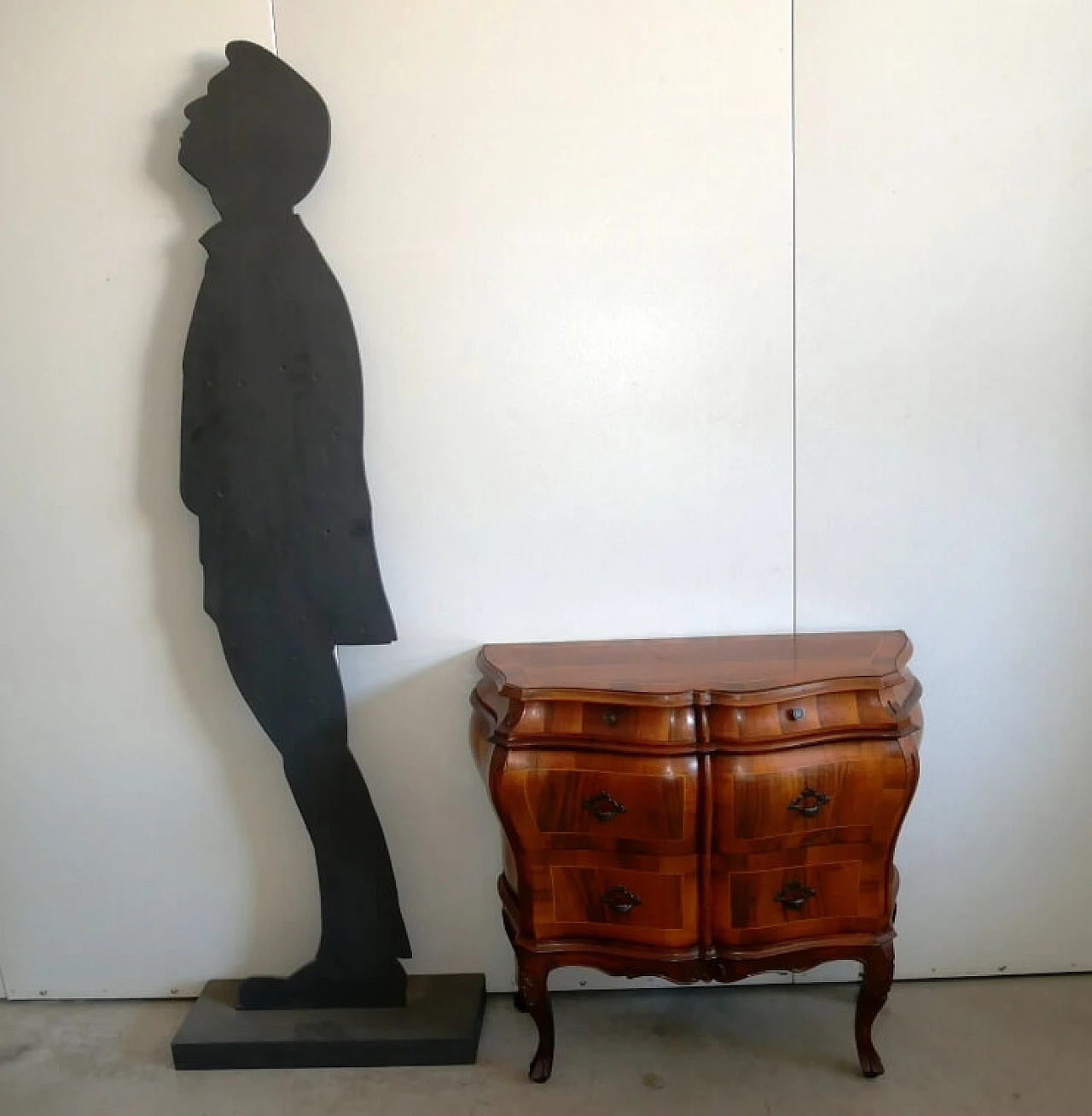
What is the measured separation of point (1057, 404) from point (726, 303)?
74 centimetres

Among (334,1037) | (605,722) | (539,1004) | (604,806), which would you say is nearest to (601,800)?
(604,806)

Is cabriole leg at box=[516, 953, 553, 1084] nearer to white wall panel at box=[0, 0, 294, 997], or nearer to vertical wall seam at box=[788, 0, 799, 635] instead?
white wall panel at box=[0, 0, 294, 997]

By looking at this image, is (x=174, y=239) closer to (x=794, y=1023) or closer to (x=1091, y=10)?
(x=1091, y=10)

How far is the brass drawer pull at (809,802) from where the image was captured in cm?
180

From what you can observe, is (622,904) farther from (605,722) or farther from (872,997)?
(872,997)

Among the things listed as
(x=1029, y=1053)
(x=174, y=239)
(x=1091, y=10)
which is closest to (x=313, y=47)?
(x=174, y=239)

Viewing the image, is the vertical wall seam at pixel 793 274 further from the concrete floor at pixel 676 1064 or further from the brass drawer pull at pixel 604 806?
the concrete floor at pixel 676 1064

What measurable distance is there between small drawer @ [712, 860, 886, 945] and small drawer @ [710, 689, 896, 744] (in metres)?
0.27

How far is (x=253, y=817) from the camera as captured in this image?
2.29 m

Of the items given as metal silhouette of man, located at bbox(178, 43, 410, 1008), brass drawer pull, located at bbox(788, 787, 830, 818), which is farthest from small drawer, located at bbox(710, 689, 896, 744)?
metal silhouette of man, located at bbox(178, 43, 410, 1008)

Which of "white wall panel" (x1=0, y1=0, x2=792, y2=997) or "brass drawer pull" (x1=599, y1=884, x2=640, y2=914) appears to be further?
"white wall panel" (x1=0, y1=0, x2=792, y2=997)

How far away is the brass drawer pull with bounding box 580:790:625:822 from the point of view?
5.96 ft

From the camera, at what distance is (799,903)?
187cm

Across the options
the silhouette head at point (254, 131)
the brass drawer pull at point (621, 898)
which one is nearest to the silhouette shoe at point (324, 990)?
the brass drawer pull at point (621, 898)
